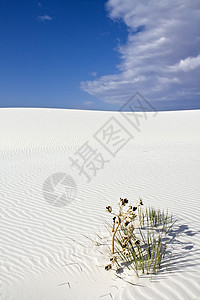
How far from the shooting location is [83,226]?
181 inches

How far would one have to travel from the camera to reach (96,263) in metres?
3.31

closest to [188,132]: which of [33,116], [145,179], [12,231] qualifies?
[145,179]

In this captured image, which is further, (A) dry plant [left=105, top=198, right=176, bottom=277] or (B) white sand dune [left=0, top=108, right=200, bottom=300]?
(A) dry plant [left=105, top=198, right=176, bottom=277]

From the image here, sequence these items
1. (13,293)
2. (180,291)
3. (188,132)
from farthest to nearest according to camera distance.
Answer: (188,132) → (13,293) → (180,291)

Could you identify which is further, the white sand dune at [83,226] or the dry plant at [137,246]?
the dry plant at [137,246]

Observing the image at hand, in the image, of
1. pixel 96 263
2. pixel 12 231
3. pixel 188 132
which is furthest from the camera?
pixel 188 132

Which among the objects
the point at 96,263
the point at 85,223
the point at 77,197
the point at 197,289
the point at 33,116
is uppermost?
the point at 33,116

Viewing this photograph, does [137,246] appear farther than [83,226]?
No

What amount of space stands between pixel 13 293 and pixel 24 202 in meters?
3.42

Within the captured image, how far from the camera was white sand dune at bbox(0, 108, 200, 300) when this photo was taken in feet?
9.16

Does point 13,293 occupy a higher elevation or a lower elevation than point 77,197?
lower

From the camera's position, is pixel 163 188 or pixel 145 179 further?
pixel 145 179

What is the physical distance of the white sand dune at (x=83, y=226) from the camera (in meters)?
2.79

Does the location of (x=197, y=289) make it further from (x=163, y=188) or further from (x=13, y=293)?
(x=163, y=188)
